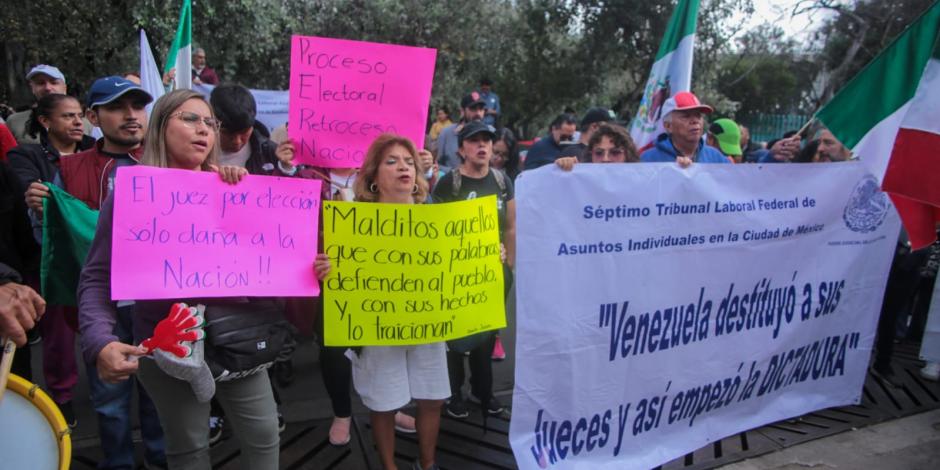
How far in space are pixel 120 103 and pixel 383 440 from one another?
6.11 feet

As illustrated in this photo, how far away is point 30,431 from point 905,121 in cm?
404

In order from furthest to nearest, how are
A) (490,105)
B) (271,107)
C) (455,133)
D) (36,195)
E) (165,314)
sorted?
(490,105), (455,133), (271,107), (36,195), (165,314)

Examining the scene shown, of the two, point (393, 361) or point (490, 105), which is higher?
point (490, 105)

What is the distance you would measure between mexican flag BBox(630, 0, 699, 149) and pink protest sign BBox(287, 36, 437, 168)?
1879 mm

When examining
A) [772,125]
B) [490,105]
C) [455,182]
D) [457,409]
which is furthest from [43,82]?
[772,125]

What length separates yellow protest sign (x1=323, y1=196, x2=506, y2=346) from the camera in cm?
252

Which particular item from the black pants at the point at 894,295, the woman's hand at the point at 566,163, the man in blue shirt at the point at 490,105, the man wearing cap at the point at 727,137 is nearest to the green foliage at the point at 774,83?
the man in blue shirt at the point at 490,105

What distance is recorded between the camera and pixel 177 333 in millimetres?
1891

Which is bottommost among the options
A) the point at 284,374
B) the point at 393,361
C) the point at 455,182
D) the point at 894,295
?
the point at 284,374

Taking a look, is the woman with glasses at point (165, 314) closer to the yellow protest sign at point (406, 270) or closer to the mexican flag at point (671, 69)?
the yellow protest sign at point (406, 270)

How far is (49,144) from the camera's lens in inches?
133

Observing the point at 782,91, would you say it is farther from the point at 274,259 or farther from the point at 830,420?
the point at 274,259

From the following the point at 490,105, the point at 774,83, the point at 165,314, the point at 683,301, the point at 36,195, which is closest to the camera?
the point at 165,314

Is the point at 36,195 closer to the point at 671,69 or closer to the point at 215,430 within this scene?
the point at 215,430
